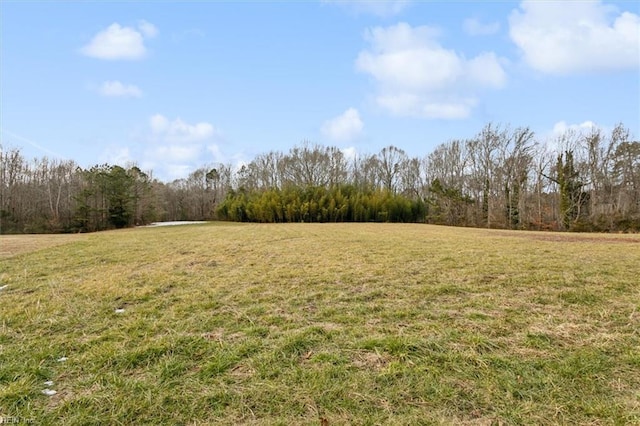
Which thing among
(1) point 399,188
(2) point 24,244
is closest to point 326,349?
(2) point 24,244

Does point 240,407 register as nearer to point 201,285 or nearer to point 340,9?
point 201,285

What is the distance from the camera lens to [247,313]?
278cm

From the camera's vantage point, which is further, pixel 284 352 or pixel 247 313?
pixel 247 313

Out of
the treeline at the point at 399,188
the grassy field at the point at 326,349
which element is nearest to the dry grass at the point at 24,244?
the grassy field at the point at 326,349

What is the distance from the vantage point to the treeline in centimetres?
2042

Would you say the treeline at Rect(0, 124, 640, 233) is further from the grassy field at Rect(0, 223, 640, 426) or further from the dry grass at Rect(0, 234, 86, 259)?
the grassy field at Rect(0, 223, 640, 426)

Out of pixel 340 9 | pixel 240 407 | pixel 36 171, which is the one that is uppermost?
pixel 340 9

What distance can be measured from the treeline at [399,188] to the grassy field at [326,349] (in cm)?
2117

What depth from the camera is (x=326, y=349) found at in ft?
6.82

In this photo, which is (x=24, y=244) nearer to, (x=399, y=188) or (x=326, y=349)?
(x=326, y=349)

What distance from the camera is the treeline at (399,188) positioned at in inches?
804

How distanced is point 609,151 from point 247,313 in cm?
2645

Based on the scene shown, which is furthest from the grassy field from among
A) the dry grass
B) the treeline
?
the treeline

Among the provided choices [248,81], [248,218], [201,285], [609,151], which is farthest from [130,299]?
[609,151]
